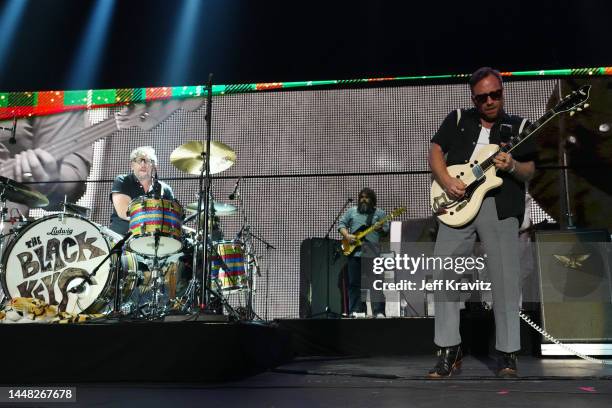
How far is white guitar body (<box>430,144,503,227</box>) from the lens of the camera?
277 centimetres

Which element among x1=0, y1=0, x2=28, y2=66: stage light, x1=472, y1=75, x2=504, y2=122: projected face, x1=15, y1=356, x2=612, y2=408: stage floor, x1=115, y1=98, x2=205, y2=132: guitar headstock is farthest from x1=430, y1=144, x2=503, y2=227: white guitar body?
x1=0, y1=0, x2=28, y2=66: stage light

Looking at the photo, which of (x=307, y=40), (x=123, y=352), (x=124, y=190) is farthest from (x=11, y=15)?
(x=123, y=352)

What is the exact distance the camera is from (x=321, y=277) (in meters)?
6.30

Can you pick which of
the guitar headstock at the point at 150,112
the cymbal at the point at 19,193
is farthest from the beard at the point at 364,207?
the cymbal at the point at 19,193

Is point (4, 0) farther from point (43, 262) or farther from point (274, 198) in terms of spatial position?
point (274, 198)

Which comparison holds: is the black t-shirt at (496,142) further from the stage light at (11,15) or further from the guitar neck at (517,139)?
the stage light at (11,15)

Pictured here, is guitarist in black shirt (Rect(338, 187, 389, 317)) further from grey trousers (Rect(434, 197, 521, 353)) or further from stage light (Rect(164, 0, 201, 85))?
grey trousers (Rect(434, 197, 521, 353))

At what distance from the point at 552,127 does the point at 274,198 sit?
3.36m

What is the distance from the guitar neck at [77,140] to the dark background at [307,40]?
0.87 m

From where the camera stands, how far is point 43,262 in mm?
4949

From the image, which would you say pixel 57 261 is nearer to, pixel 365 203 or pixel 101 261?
pixel 101 261

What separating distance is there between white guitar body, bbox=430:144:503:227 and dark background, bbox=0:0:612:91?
3348 mm

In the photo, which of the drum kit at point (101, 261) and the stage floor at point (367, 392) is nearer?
the stage floor at point (367, 392)

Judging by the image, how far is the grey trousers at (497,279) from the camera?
275cm
